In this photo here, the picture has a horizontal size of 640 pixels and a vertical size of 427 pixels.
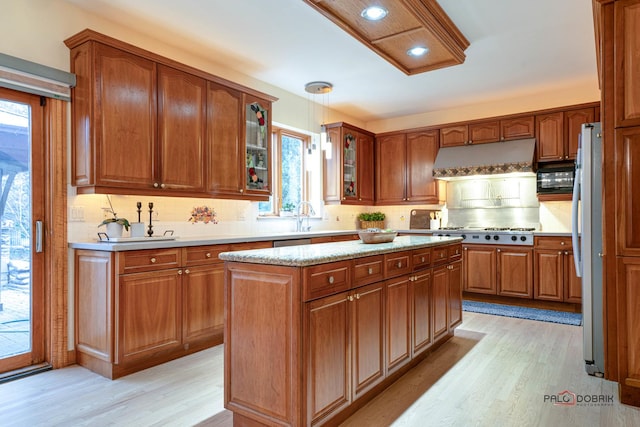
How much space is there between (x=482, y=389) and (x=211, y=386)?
178 centimetres

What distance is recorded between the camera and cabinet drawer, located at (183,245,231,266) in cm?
318

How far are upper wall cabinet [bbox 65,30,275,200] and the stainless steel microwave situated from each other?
3.75 metres

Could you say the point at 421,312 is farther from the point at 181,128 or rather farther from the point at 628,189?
the point at 181,128

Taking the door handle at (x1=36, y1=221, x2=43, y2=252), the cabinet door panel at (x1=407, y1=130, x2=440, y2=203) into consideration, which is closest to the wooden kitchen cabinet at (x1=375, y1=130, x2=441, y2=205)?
the cabinet door panel at (x1=407, y1=130, x2=440, y2=203)

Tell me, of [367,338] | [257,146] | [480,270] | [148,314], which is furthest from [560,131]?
[148,314]

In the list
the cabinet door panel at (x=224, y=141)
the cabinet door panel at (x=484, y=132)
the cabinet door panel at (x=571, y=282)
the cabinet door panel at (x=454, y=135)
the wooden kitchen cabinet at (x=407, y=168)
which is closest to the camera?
the cabinet door panel at (x=224, y=141)

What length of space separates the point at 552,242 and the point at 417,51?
112 inches

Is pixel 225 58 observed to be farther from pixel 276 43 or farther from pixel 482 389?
pixel 482 389

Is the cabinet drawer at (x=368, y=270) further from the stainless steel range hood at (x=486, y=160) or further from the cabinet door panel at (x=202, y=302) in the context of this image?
the stainless steel range hood at (x=486, y=160)

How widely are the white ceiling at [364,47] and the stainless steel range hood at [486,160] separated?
27.5 inches

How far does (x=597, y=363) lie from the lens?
276cm

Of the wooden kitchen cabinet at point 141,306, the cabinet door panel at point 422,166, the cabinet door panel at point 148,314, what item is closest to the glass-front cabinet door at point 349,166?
the cabinet door panel at point 422,166

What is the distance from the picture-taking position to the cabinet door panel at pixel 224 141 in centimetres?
374

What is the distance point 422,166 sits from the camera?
5.95 m
